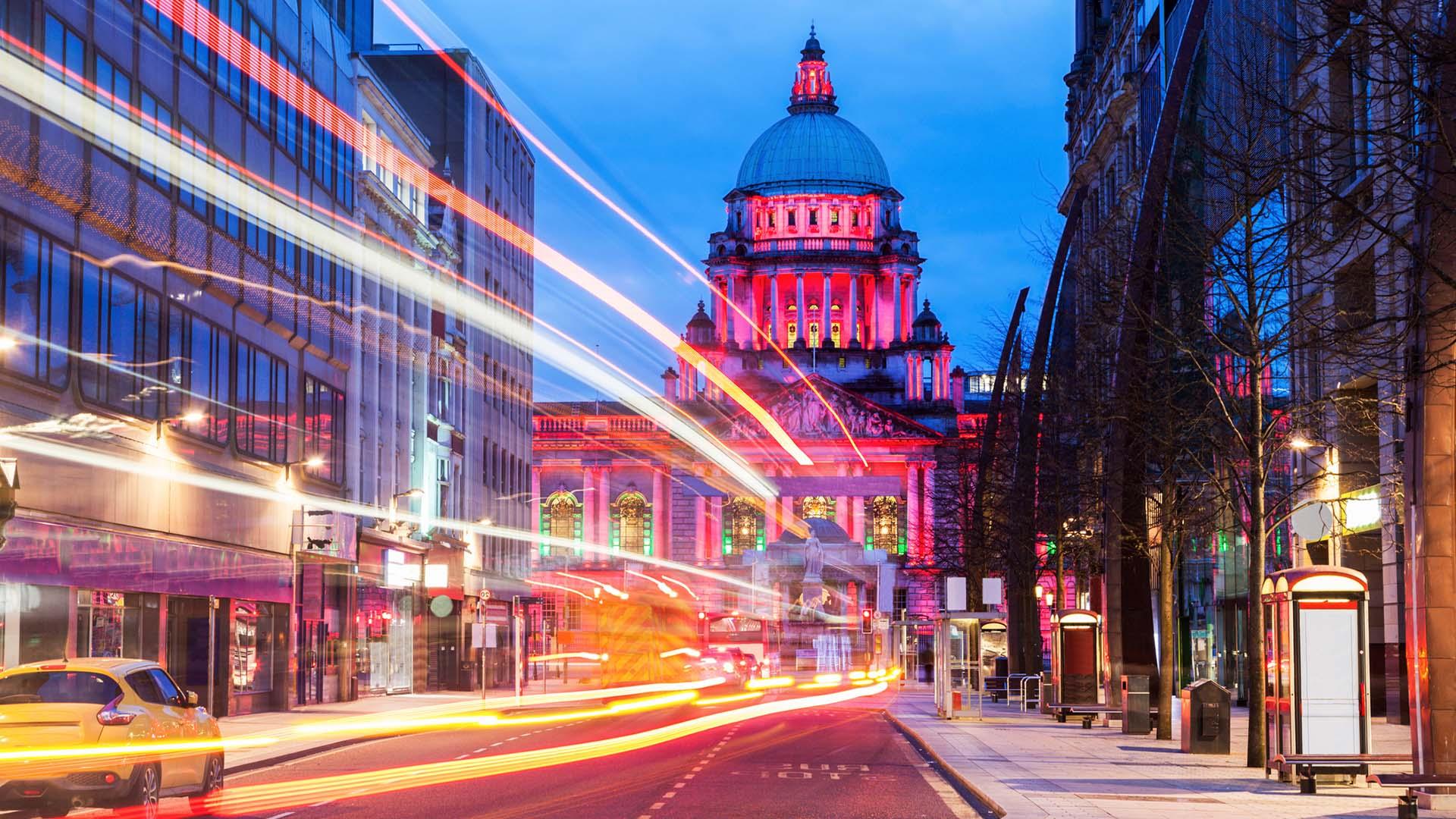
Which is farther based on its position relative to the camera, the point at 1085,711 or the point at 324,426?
the point at 324,426

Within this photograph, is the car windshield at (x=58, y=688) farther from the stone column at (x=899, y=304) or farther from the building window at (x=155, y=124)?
the stone column at (x=899, y=304)

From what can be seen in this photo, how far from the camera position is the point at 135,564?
119ft

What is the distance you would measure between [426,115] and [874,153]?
353 feet

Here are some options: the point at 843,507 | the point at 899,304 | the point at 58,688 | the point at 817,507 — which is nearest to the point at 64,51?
the point at 58,688

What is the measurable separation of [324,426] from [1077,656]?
20.9 meters

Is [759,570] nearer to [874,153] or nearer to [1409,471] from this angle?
[874,153]

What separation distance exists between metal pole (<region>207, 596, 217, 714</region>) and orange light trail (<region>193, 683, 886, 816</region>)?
9.72m

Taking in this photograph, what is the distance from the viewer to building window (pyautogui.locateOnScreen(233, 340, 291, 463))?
143ft

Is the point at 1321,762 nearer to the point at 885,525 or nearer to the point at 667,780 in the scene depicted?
the point at 667,780

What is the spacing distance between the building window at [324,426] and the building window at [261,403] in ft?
6.93

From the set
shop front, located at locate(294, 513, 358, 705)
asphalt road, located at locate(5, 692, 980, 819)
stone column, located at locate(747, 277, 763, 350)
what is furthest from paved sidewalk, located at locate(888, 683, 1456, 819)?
stone column, located at locate(747, 277, 763, 350)

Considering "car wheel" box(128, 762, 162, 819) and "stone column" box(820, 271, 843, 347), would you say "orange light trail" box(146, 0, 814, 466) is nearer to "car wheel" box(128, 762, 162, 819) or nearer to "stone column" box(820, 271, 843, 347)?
"car wheel" box(128, 762, 162, 819)

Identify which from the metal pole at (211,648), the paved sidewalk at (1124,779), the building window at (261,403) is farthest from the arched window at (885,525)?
the metal pole at (211,648)

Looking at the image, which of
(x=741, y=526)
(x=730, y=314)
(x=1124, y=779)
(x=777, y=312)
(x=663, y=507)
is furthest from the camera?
(x=730, y=314)
